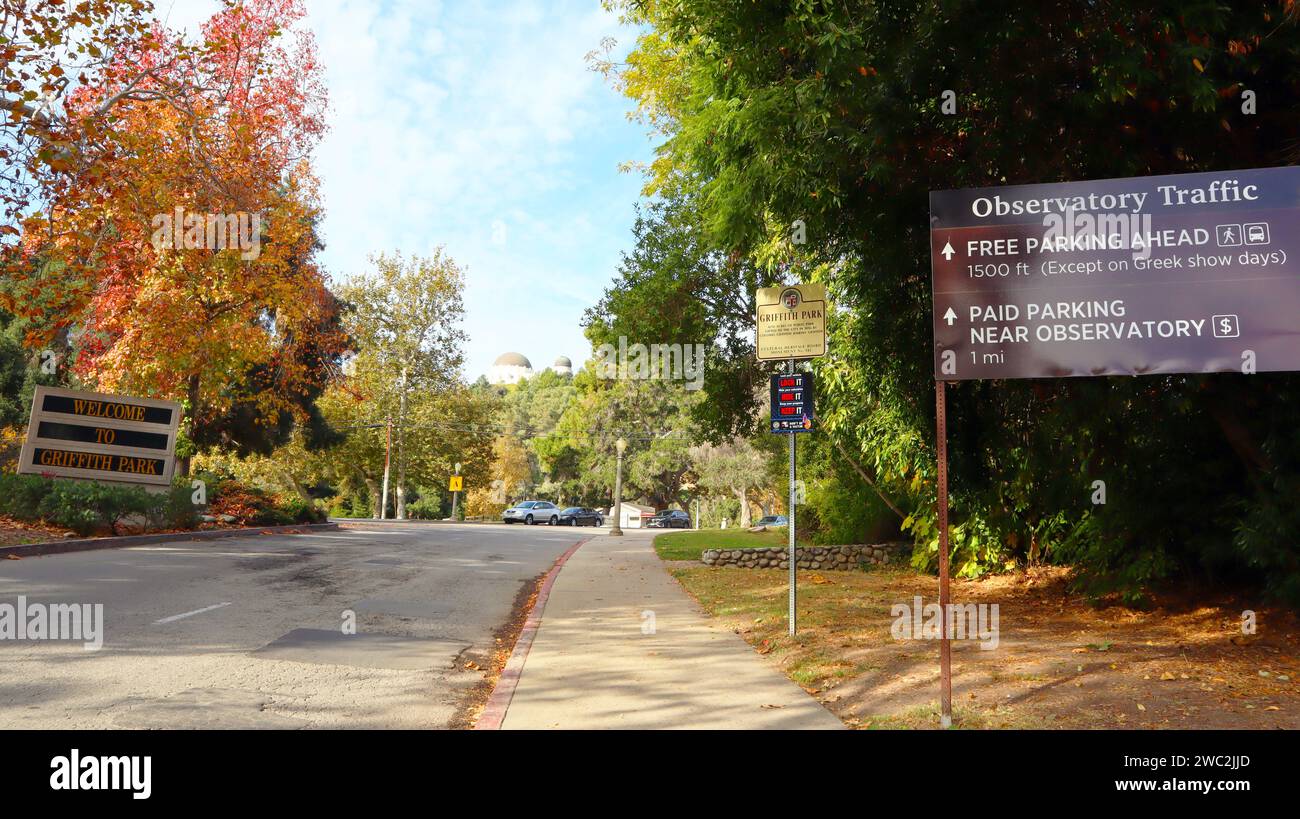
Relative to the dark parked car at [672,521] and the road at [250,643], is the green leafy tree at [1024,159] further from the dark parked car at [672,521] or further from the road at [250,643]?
the dark parked car at [672,521]

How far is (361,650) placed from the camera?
7.88m

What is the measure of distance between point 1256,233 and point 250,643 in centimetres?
901

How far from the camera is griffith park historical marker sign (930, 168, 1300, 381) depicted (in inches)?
225

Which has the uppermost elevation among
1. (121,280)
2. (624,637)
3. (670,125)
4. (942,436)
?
(670,125)

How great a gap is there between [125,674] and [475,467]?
158 feet

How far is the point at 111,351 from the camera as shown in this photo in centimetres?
2152

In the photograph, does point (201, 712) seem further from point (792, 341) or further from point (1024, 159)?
point (1024, 159)

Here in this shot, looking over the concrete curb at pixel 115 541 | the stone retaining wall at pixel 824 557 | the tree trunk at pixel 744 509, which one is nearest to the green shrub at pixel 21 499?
the concrete curb at pixel 115 541

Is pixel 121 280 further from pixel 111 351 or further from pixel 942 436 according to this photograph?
pixel 942 436

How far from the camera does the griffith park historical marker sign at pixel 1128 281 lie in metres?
5.72

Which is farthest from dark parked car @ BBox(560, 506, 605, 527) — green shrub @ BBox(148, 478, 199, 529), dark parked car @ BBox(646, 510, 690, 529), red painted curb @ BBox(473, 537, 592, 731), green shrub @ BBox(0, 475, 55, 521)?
red painted curb @ BBox(473, 537, 592, 731)

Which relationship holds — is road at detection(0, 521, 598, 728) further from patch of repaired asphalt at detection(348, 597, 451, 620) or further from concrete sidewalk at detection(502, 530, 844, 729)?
concrete sidewalk at detection(502, 530, 844, 729)

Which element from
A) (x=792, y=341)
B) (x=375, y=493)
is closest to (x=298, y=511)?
(x=792, y=341)

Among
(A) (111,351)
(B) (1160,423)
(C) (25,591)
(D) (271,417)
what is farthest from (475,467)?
(B) (1160,423)
